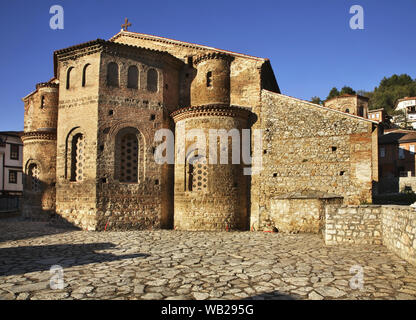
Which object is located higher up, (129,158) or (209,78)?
(209,78)

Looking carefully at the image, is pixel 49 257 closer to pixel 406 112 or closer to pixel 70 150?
pixel 70 150

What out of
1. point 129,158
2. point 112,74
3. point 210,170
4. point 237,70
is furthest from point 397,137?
point 112,74

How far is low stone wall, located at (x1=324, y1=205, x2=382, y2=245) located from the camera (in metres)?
9.00

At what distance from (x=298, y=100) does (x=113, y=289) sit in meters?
12.1

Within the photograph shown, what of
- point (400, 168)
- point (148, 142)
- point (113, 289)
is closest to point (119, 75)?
point (148, 142)

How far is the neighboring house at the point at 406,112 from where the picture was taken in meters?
56.2

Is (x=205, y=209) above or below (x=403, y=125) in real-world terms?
below

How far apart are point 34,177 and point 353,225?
16.3 metres

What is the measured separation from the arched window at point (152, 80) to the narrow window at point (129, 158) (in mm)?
2582

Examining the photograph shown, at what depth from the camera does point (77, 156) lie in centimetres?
1496

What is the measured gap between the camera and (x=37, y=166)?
673 inches

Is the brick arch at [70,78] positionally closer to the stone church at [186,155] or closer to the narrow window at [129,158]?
Result: the stone church at [186,155]

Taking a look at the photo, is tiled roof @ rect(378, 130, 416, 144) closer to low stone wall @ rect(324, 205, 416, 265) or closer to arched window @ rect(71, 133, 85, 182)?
low stone wall @ rect(324, 205, 416, 265)
